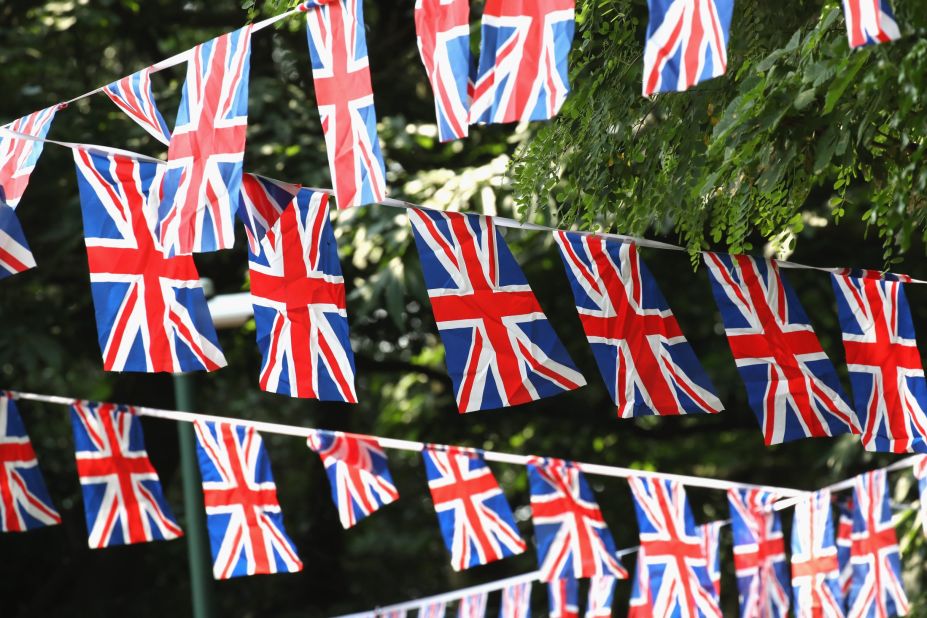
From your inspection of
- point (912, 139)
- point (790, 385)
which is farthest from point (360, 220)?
point (912, 139)

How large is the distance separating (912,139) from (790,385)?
5.86ft

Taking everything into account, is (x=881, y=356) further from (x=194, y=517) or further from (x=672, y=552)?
(x=194, y=517)

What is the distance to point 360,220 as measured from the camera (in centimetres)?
851

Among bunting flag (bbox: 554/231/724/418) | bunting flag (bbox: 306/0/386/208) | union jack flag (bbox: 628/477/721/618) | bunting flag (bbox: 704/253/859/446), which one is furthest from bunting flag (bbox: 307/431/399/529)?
bunting flag (bbox: 306/0/386/208)

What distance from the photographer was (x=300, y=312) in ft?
15.4

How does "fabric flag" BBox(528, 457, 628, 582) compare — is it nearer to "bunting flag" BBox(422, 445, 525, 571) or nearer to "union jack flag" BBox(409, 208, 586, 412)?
"bunting flag" BBox(422, 445, 525, 571)

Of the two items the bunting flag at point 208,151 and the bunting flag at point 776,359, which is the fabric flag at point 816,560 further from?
the bunting flag at point 208,151

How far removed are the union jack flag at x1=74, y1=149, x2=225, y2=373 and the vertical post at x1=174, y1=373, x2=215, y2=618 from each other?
9.19 feet

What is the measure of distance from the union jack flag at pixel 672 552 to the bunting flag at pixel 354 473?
53.1 inches

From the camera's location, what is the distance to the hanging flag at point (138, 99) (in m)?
4.30

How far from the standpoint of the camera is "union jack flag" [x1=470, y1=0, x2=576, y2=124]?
11.2ft

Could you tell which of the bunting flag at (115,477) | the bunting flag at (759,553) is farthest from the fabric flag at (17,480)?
the bunting flag at (759,553)

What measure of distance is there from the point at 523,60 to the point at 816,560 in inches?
173

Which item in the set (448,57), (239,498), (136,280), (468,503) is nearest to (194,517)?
(239,498)
